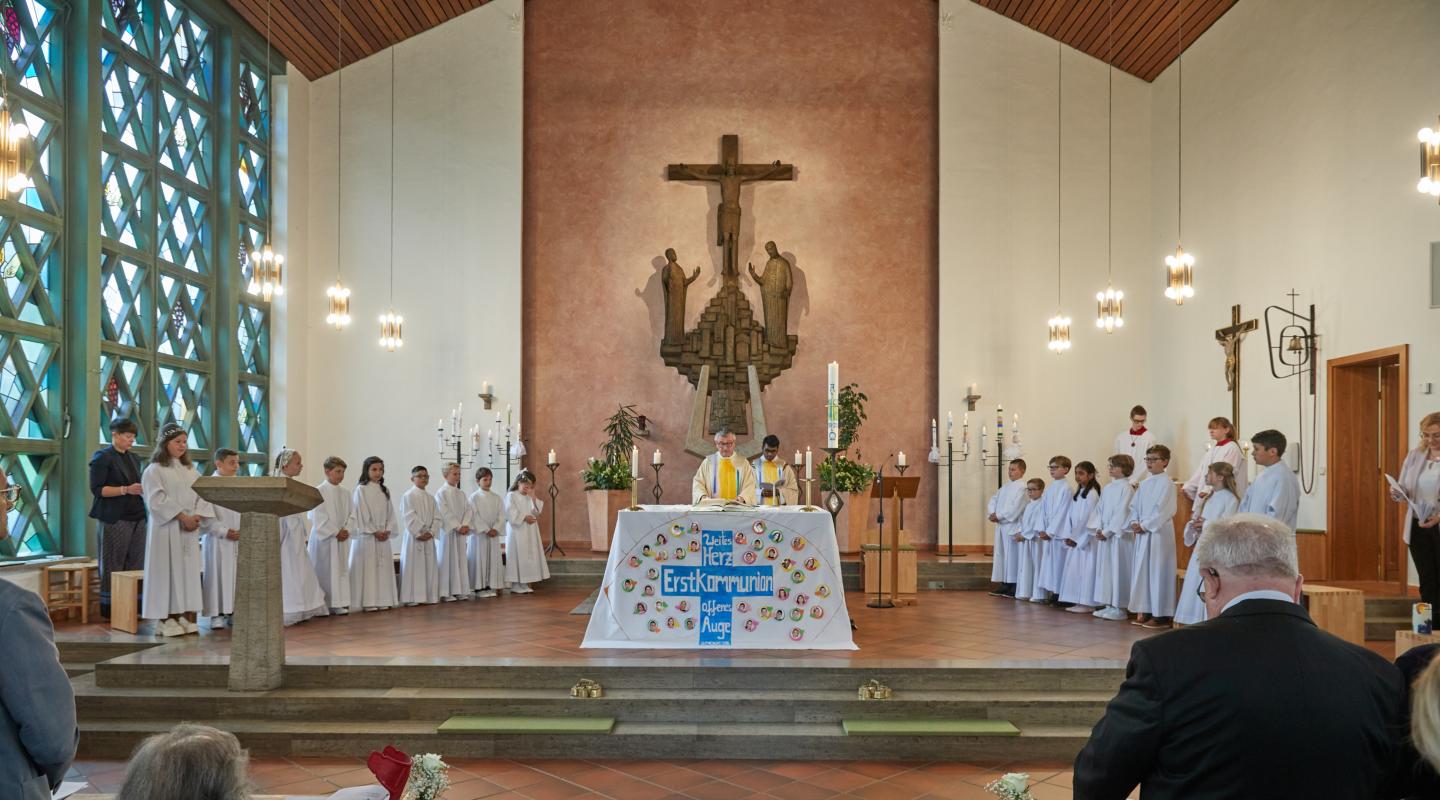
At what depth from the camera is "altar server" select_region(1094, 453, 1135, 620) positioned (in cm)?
889

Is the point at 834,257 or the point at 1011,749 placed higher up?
the point at 834,257

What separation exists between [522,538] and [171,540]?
3.57m

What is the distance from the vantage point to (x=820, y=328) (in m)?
13.2

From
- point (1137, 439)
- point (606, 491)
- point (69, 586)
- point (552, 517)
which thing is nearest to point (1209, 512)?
point (1137, 439)

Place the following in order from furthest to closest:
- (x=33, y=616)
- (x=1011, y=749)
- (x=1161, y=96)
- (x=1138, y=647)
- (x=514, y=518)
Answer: (x=1161, y=96) < (x=514, y=518) < (x=1011, y=749) < (x=33, y=616) < (x=1138, y=647)

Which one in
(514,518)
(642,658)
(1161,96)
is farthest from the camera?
(1161,96)

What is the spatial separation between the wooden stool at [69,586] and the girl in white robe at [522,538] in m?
3.55

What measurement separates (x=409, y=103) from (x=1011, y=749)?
10666 millimetres

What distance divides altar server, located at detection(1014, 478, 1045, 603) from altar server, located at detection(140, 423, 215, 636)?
7042 mm

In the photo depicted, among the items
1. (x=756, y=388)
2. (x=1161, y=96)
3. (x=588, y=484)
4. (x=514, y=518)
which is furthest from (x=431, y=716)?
(x=1161, y=96)

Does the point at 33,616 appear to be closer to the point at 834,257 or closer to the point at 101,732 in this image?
the point at 101,732

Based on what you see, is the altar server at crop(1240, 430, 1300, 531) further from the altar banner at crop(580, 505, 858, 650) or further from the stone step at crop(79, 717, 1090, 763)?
the altar banner at crop(580, 505, 858, 650)

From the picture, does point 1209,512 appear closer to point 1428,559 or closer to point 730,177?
point 1428,559

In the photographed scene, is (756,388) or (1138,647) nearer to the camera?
(1138,647)
